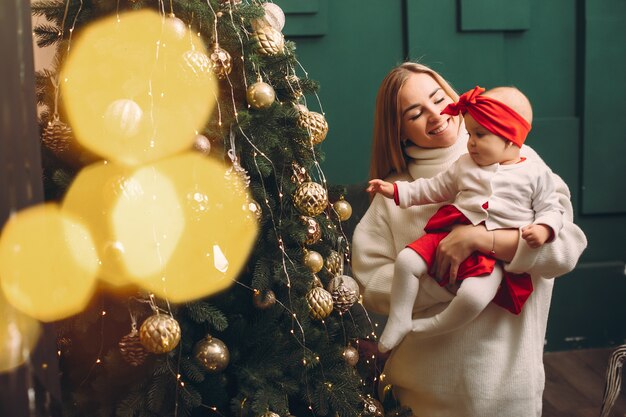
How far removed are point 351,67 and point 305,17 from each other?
0.26 metres

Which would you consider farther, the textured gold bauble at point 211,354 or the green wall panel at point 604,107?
the green wall panel at point 604,107

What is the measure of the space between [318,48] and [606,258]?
4.93ft

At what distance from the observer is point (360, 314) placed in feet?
6.66

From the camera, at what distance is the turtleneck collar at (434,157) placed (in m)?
1.92

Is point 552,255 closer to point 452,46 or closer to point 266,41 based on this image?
point 266,41

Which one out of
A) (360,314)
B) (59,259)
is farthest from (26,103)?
(360,314)

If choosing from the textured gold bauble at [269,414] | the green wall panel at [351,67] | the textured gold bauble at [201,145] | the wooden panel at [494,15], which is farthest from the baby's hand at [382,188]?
the wooden panel at [494,15]

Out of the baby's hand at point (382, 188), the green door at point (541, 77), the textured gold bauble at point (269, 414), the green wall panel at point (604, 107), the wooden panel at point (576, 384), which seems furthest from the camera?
the green wall panel at point (604, 107)

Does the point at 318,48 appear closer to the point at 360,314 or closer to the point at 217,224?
the point at 360,314

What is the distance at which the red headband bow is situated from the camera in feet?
5.40

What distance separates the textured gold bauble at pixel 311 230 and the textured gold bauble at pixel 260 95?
28 centimetres

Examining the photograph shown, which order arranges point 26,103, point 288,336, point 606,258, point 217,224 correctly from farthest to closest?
point 606,258
point 288,336
point 217,224
point 26,103

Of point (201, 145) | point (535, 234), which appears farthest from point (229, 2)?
point (535, 234)

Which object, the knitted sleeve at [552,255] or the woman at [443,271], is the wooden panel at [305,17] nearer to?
the woman at [443,271]
